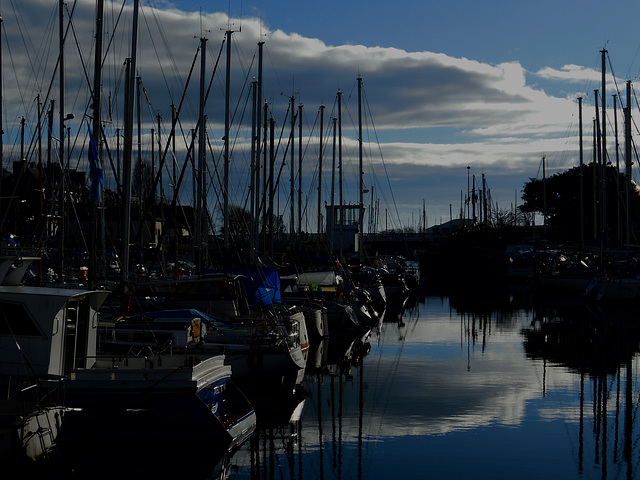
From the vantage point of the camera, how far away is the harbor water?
1788cm

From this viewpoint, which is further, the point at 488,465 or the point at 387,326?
the point at 387,326

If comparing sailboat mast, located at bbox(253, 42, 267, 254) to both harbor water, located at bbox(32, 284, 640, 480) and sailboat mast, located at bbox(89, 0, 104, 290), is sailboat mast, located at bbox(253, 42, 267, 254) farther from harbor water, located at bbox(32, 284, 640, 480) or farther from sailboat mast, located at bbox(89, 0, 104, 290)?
sailboat mast, located at bbox(89, 0, 104, 290)

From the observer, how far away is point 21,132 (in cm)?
5459

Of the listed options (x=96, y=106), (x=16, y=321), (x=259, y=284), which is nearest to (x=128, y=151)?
(x=96, y=106)

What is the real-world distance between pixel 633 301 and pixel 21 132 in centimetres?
4177

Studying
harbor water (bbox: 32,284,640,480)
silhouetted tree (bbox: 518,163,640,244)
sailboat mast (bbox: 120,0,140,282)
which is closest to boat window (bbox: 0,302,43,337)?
harbor water (bbox: 32,284,640,480)

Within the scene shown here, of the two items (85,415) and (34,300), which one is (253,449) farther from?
(34,300)

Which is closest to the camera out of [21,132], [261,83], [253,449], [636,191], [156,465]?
[156,465]

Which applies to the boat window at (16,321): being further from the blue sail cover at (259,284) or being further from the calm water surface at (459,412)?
the blue sail cover at (259,284)

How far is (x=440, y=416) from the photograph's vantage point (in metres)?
23.0

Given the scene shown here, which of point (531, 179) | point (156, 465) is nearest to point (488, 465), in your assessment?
point (156, 465)

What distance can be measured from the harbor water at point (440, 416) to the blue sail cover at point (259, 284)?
3074 mm

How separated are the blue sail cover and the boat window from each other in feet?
52.1

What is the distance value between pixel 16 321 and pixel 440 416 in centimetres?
1113
